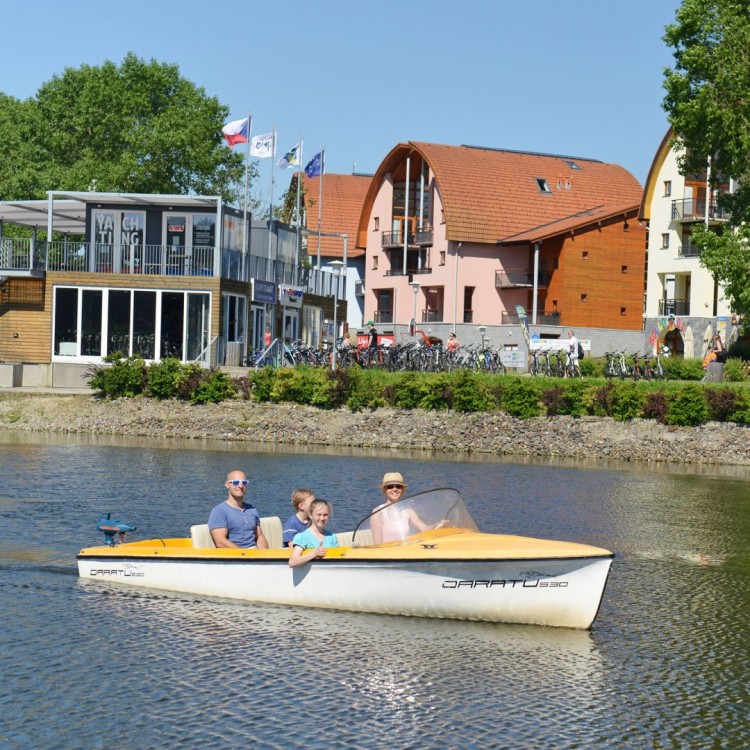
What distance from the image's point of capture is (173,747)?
33.3 feet

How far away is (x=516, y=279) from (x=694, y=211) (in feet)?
44.4

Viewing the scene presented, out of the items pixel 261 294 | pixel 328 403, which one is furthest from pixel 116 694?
pixel 261 294

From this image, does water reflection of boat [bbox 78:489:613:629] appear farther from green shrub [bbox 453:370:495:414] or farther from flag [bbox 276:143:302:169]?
flag [bbox 276:143:302:169]

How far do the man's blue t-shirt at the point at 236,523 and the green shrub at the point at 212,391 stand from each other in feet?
80.9

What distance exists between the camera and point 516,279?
7975 centimetres

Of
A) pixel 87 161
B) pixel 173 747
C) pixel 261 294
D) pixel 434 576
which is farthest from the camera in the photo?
pixel 87 161

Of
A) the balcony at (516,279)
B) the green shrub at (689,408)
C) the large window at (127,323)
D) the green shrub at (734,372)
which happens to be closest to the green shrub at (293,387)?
the large window at (127,323)

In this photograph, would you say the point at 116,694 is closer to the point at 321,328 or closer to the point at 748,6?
the point at 748,6

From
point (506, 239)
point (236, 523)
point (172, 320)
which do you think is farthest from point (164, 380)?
point (506, 239)

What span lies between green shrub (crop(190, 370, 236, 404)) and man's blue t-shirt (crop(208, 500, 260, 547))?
80.9 feet

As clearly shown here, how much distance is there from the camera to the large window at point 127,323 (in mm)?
46656

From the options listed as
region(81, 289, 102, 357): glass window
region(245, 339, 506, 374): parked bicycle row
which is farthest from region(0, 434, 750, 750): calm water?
region(81, 289, 102, 357): glass window

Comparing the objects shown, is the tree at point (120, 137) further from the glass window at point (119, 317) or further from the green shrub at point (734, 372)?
the green shrub at point (734, 372)

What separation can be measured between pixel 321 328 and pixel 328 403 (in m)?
22.2
